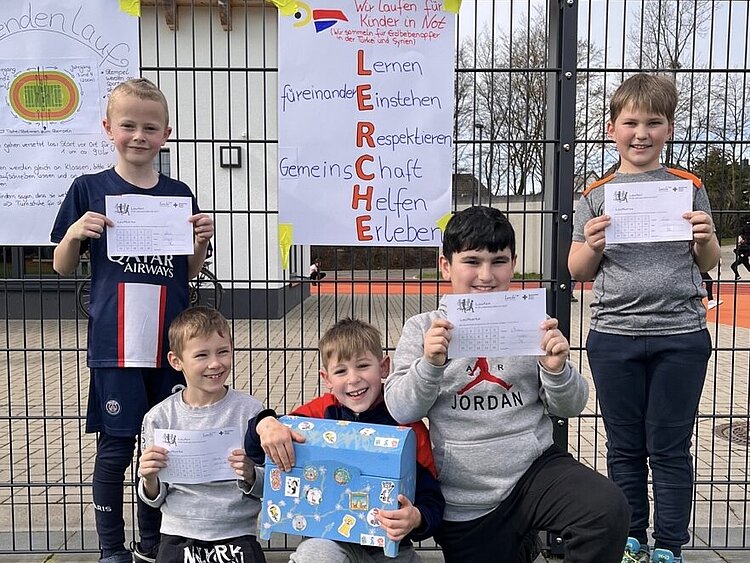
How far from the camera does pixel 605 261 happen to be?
2.55m

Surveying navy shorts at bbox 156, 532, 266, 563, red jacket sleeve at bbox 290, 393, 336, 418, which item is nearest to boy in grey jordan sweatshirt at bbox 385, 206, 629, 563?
red jacket sleeve at bbox 290, 393, 336, 418

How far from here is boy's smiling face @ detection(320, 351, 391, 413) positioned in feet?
7.39

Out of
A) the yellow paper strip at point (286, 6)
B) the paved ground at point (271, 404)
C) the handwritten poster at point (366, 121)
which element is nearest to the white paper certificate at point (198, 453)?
the paved ground at point (271, 404)

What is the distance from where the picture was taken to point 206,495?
2352 mm

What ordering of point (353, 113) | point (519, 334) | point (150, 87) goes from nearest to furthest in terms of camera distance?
point (519, 334)
point (150, 87)
point (353, 113)

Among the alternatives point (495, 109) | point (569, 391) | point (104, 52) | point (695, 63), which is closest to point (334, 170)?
point (495, 109)

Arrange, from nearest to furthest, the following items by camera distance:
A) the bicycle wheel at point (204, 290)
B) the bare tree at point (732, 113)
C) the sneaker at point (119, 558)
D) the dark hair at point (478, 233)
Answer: the dark hair at point (478, 233) < the sneaker at point (119, 558) < the bare tree at point (732, 113) < the bicycle wheel at point (204, 290)

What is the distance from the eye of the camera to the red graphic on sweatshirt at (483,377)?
7.30 feet

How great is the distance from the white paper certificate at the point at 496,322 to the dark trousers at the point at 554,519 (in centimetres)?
42

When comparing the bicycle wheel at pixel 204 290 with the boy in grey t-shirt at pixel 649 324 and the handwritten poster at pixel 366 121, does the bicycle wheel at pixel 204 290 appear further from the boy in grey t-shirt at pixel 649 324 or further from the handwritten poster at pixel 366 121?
the boy in grey t-shirt at pixel 649 324

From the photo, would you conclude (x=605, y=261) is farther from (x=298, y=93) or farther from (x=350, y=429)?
(x=298, y=93)

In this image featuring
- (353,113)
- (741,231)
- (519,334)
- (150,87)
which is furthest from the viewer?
(741,231)

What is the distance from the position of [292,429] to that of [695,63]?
7.84ft

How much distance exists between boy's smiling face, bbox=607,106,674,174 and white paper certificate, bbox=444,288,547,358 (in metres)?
0.79
